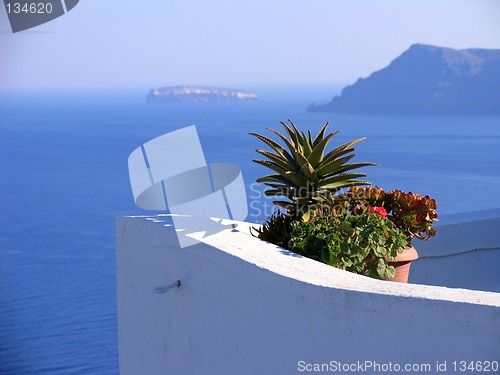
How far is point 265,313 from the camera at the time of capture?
3.81 m

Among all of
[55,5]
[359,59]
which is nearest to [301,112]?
[359,59]

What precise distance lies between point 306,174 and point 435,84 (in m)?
109

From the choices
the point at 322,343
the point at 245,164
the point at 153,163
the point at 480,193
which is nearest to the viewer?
the point at 322,343

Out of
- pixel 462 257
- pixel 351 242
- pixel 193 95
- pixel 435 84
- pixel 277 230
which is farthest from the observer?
pixel 193 95

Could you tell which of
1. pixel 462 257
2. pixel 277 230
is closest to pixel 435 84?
pixel 462 257

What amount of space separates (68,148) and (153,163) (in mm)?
90462

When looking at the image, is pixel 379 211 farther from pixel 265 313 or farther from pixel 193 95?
pixel 193 95

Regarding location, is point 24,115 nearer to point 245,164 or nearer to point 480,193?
point 245,164

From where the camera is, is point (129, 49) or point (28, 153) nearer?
point (28, 153)

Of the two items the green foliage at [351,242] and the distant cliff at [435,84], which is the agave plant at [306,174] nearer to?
the green foliage at [351,242]

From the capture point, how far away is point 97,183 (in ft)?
246

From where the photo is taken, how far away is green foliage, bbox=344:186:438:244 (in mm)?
4711

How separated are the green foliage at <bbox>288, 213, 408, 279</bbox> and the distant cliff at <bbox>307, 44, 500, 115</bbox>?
104m

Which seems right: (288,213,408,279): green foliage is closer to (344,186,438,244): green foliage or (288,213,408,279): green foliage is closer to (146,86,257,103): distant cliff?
(344,186,438,244): green foliage
